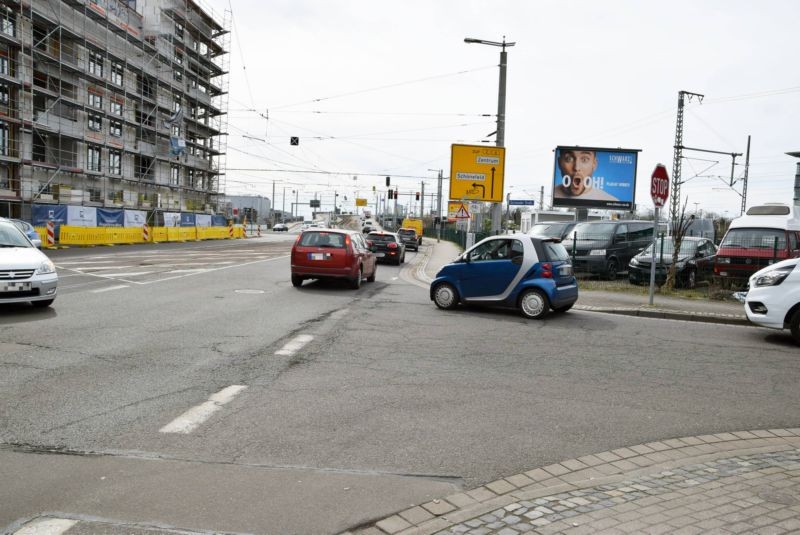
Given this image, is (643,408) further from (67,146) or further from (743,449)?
(67,146)

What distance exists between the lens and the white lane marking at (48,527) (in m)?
3.42

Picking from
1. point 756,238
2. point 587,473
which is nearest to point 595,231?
point 756,238

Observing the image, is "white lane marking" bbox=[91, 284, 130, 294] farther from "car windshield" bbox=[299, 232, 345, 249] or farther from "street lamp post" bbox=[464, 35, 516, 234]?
"street lamp post" bbox=[464, 35, 516, 234]

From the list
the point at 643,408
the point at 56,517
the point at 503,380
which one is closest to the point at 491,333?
the point at 503,380

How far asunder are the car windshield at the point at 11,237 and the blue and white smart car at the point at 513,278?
7541 millimetres

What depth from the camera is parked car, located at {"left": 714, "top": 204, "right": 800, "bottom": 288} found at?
57.0 ft

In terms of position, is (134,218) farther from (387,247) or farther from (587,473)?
(587,473)

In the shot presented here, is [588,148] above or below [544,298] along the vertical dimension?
above

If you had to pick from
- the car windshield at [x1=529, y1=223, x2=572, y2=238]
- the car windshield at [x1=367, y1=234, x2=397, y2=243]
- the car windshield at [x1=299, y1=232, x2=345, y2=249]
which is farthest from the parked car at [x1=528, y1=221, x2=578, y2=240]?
the car windshield at [x1=299, y1=232, x2=345, y2=249]

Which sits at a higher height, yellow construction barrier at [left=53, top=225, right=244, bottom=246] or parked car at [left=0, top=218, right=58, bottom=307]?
parked car at [left=0, top=218, right=58, bottom=307]

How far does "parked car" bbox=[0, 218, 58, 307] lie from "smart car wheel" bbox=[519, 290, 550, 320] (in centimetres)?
820

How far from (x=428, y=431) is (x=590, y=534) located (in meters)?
1.95

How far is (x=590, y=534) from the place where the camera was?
3541 millimetres

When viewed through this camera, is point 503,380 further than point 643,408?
Answer: Yes
